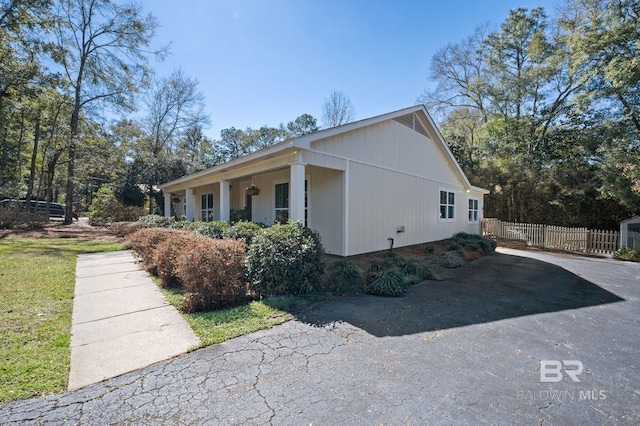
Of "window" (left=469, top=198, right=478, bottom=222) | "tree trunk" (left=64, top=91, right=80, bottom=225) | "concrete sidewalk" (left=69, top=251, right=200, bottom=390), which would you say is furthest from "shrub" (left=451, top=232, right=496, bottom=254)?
"tree trunk" (left=64, top=91, right=80, bottom=225)

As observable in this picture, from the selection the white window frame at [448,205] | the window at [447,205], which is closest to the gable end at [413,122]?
the white window frame at [448,205]

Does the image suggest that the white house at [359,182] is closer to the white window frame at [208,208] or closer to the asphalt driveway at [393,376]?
the white window frame at [208,208]

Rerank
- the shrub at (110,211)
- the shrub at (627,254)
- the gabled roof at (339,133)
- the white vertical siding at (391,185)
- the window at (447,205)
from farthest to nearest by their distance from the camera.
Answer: the shrub at (110,211)
the window at (447,205)
the shrub at (627,254)
the white vertical siding at (391,185)
the gabled roof at (339,133)

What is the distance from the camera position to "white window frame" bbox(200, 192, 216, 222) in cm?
1530

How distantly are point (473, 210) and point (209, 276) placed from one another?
1551cm

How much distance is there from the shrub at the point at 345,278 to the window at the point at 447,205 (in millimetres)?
8734

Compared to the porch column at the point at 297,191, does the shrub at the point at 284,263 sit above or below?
below

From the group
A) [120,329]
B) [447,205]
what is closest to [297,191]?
[120,329]

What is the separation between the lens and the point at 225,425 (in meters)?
2.01

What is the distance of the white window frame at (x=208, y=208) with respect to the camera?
15305 millimetres

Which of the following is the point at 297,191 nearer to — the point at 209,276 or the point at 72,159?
the point at 209,276

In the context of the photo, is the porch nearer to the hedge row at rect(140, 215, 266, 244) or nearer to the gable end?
the hedge row at rect(140, 215, 266, 244)

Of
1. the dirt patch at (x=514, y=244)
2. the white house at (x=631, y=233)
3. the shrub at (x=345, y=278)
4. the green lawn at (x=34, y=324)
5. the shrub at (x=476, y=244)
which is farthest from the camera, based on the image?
the dirt patch at (x=514, y=244)

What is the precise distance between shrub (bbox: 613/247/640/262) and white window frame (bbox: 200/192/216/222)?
687 inches
